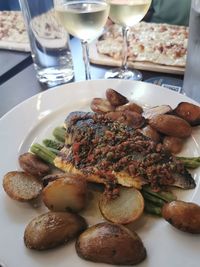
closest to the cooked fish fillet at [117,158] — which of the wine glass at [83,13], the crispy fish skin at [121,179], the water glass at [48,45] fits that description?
the crispy fish skin at [121,179]

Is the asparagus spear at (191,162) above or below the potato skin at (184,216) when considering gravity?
below

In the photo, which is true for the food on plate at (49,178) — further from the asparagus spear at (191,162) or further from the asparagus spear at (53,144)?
the asparagus spear at (191,162)

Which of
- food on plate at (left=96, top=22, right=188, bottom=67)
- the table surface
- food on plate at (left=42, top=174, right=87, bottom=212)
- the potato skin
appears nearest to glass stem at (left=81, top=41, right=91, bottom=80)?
the table surface

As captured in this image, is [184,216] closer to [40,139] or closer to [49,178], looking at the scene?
[49,178]

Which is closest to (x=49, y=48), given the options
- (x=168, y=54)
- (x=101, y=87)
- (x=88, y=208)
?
(x=101, y=87)

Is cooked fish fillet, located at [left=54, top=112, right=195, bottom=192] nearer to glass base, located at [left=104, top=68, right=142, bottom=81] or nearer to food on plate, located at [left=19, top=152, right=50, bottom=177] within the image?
food on plate, located at [left=19, top=152, right=50, bottom=177]

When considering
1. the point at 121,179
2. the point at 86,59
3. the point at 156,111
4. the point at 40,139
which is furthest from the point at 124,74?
the point at 121,179
